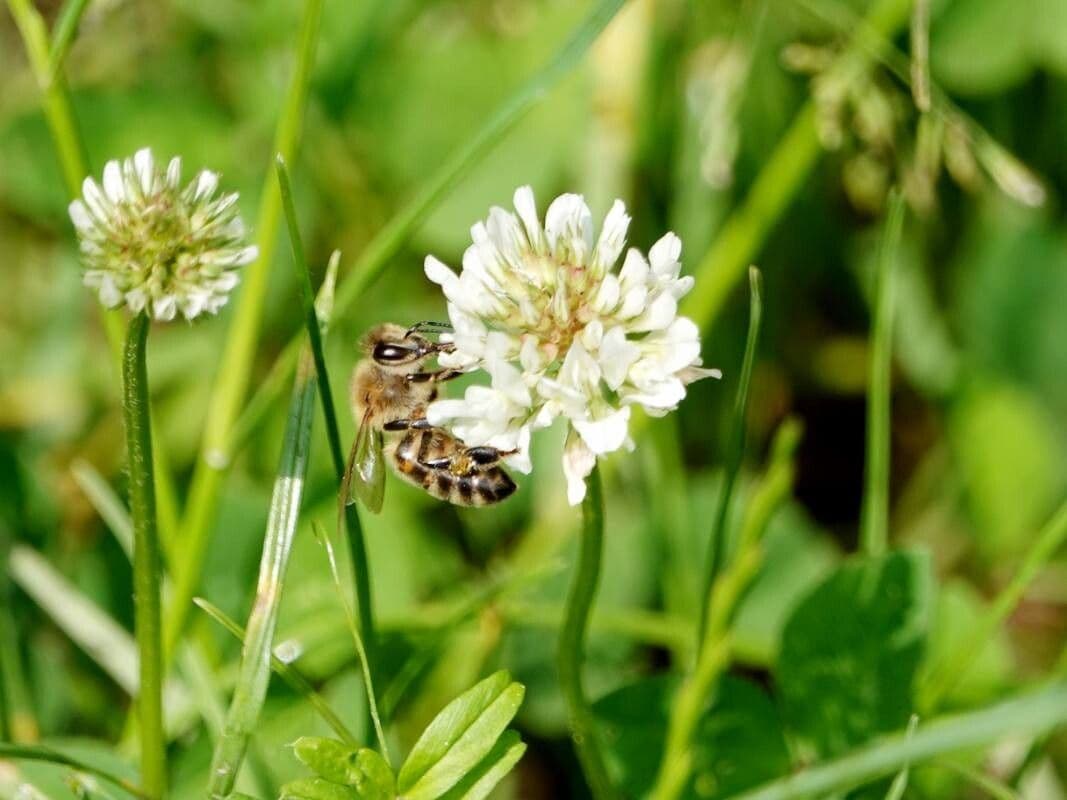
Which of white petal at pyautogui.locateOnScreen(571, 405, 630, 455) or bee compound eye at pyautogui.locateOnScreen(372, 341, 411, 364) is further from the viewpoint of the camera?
bee compound eye at pyautogui.locateOnScreen(372, 341, 411, 364)

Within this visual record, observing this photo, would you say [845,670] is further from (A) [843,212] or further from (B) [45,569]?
(A) [843,212]

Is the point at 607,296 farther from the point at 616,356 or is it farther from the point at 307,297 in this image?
the point at 307,297

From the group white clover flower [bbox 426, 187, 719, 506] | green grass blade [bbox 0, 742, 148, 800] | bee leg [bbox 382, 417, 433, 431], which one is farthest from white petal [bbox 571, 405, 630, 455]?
green grass blade [bbox 0, 742, 148, 800]

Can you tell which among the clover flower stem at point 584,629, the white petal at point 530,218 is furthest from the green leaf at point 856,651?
the white petal at point 530,218

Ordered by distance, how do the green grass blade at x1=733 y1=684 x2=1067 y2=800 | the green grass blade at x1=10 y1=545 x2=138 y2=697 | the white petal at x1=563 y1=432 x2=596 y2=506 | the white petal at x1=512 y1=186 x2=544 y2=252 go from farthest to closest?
the green grass blade at x1=10 y1=545 x2=138 y2=697
the white petal at x1=512 y1=186 x2=544 y2=252
the white petal at x1=563 y1=432 x2=596 y2=506
the green grass blade at x1=733 y1=684 x2=1067 y2=800

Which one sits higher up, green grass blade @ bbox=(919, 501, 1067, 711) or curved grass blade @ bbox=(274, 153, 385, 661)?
curved grass blade @ bbox=(274, 153, 385, 661)

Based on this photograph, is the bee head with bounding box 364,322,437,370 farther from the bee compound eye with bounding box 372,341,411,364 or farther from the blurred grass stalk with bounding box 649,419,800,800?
the blurred grass stalk with bounding box 649,419,800,800

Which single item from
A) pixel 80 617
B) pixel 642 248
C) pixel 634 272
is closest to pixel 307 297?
pixel 634 272
